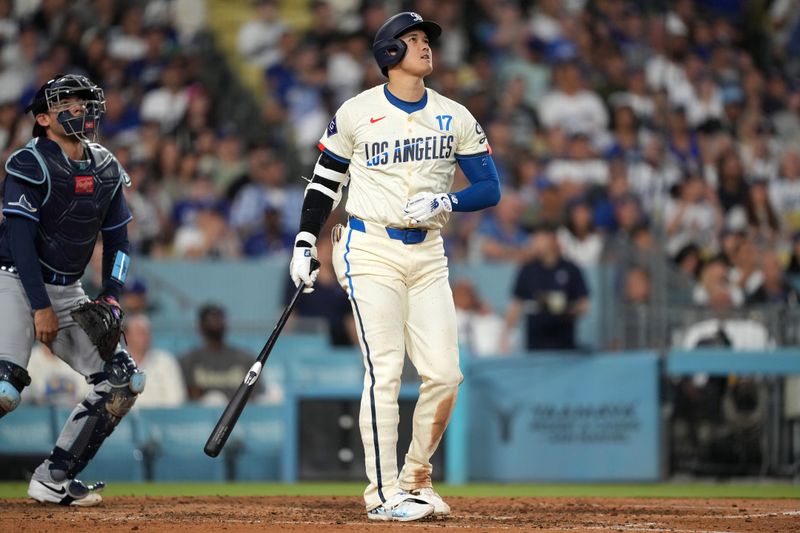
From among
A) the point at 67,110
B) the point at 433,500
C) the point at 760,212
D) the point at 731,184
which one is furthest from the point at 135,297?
the point at 731,184

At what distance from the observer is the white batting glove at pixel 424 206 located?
6762 mm

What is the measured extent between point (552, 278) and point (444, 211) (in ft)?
19.4

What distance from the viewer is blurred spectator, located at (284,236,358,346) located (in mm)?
12844

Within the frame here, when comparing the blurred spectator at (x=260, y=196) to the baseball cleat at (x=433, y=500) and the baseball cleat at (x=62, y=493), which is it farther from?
the baseball cleat at (x=433, y=500)

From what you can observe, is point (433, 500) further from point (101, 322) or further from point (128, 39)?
point (128, 39)

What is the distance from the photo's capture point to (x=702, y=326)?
11727mm

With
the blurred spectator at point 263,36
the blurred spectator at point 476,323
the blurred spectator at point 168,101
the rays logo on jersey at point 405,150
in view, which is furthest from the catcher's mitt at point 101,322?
the blurred spectator at point 263,36

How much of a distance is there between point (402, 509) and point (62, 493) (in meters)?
2.07

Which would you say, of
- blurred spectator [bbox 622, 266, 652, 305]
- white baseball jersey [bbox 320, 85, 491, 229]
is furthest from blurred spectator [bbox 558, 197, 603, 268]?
white baseball jersey [bbox 320, 85, 491, 229]

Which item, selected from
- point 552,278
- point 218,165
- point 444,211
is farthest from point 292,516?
point 218,165

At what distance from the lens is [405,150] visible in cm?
694

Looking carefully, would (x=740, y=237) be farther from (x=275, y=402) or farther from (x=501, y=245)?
(x=275, y=402)

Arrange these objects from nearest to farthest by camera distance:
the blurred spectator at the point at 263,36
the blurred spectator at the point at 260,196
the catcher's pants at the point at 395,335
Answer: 1. the catcher's pants at the point at 395,335
2. the blurred spectator at the point at 260,196
3. the blurred spectator at the point at 263,36

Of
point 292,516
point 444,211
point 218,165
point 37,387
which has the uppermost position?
point 218,165
